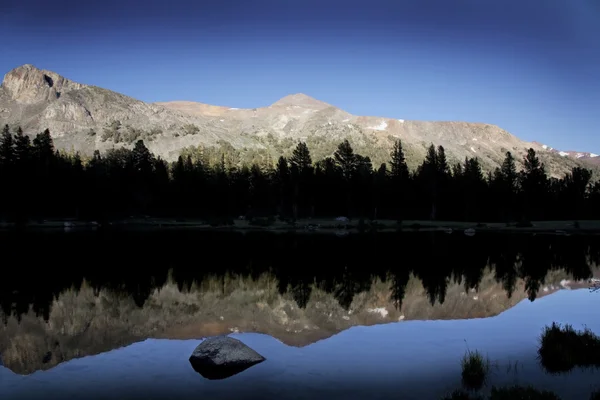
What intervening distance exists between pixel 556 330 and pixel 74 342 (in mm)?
15963

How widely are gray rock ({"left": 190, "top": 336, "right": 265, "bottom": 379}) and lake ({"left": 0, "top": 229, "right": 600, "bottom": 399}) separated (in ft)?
1.05

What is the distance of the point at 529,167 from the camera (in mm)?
115812

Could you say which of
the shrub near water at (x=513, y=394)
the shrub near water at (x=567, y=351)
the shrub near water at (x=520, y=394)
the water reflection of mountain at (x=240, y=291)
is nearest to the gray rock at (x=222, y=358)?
the water reflection of mountain at (x=240, y=291)

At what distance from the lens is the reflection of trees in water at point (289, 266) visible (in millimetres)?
26828

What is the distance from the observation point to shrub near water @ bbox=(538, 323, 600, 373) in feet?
44.5

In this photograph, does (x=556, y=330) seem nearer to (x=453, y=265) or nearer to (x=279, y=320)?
(x=279, y=320)

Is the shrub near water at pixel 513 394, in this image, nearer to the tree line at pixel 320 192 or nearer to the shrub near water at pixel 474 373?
the shrub near water at pixel 474 373

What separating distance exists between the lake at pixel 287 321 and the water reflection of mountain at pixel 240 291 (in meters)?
0.11

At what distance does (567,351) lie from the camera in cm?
1393

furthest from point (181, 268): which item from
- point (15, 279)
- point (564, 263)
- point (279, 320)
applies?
point (564, 263)

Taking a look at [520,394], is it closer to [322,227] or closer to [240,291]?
[240,291]

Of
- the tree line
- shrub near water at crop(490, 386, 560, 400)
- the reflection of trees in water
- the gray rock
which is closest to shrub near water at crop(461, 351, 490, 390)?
shrub near water at crop(490, 386, 560, 400)

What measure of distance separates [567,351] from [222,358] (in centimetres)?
978

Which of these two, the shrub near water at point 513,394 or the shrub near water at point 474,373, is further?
the shrub near water at point 474,373
